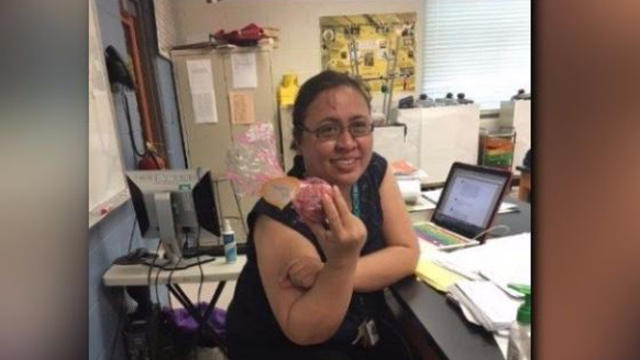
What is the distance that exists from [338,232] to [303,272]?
0.32 feet

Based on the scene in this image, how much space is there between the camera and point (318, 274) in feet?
2.02

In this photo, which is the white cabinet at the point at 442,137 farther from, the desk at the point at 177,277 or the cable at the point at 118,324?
the cable at the point at 118,324

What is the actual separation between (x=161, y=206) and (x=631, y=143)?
0.92m

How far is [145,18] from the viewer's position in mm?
697

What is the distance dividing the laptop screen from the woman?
27cm

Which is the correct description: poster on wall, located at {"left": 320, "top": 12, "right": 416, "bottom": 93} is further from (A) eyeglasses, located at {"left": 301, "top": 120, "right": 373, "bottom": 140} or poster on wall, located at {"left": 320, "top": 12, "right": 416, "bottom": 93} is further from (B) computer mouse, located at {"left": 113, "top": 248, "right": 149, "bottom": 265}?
(B) computer mouse, located at {"left": 113, "top": 248, "right": 149, "bottom": 265}

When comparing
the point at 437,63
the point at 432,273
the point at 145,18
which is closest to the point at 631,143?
the point at 437,63

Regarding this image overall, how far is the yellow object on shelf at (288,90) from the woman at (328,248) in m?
0.02

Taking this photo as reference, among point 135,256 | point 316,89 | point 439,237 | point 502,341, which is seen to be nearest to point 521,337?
point 502,341

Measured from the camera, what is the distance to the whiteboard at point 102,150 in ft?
2.37

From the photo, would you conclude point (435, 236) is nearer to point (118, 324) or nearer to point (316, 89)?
point (316, 89)

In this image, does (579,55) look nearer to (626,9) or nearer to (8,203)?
(626,9)

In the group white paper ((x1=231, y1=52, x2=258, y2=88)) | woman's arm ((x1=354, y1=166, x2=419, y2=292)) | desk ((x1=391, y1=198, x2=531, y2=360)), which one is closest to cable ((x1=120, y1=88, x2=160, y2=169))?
white paper ((x1=231, y1=52, x2=258, y2=88))

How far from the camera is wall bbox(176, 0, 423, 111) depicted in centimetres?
65
